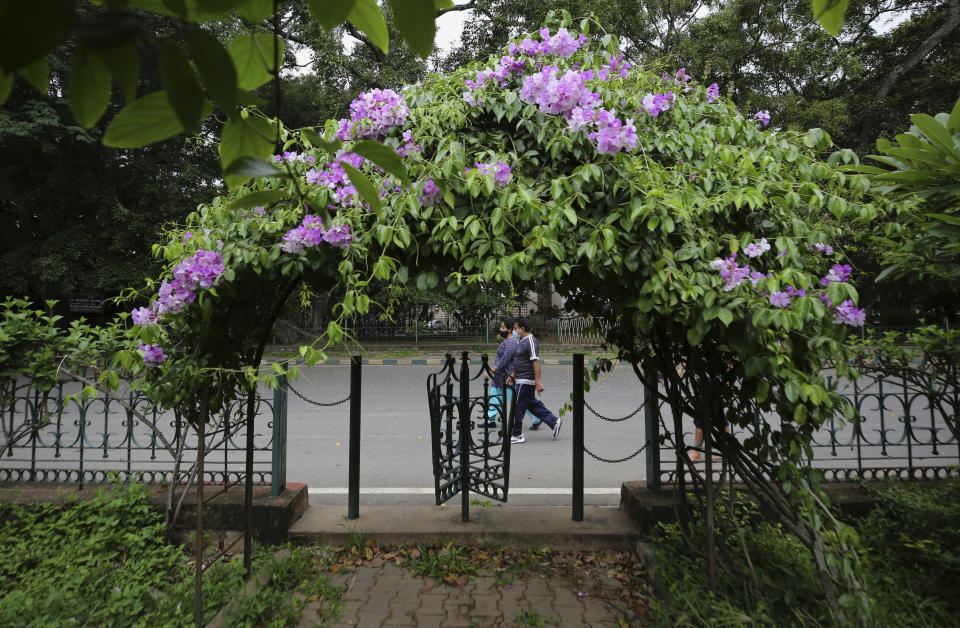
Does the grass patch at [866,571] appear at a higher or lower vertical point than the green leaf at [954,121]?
lower

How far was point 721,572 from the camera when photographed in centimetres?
292

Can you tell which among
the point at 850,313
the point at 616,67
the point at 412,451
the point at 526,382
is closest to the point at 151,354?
the point at 616,67

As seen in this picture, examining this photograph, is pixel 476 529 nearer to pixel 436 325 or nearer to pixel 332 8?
pixel 332 8

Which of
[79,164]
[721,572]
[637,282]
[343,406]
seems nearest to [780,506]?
[721,572]

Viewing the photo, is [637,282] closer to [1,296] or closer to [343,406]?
[343,406]

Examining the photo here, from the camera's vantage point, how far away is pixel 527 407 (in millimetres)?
6914

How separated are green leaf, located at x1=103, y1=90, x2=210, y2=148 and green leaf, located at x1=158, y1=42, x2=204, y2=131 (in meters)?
0.01

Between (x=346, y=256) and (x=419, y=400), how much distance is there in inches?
294

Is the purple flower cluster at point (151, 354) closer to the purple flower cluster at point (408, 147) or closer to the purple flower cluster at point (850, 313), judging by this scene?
the purple flower cluster at point (408, 147)

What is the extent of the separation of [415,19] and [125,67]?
397 mm

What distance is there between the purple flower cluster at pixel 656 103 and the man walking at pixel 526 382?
4398 mm

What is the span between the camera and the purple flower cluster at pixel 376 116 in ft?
7.79

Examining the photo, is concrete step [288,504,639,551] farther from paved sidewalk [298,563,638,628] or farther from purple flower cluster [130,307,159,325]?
purple flower cluster [130,307,159,325]

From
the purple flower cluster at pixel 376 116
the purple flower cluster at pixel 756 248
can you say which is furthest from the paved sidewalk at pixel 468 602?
the purple flower cluster at pixel 376 116
